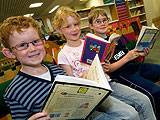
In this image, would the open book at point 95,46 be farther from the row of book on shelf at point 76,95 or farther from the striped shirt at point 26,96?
the striped shirt at point 26,96

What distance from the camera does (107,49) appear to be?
166 centimetres

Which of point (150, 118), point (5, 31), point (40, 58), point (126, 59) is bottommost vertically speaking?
point (150, 118)

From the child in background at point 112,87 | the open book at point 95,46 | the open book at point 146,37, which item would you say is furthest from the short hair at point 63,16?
the open book at point 146,37

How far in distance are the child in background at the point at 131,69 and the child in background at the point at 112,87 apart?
201 millimetres

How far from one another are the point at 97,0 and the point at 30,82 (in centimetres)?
655

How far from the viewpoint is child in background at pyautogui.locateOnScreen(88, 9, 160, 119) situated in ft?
6.44

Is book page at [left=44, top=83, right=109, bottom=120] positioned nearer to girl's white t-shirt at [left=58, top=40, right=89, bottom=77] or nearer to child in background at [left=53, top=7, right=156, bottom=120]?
child in background at [left=53, top=7, right=156, bottom=120]

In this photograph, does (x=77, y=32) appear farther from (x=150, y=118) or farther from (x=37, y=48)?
(x=150, y=118)

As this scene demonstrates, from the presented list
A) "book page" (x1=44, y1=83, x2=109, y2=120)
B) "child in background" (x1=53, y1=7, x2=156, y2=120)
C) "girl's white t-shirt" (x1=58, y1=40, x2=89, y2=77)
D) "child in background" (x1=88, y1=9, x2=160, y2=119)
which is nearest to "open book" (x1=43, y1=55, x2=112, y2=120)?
"book page" (x1=44, y1=83, x2=109, y2=120)

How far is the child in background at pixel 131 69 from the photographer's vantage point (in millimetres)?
1964

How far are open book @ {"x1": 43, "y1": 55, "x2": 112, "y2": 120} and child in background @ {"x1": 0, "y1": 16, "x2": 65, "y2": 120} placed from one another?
0.16 meters

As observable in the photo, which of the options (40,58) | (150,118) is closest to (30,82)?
(40,58)

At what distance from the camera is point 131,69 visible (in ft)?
7.16

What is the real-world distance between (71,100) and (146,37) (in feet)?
3.56
